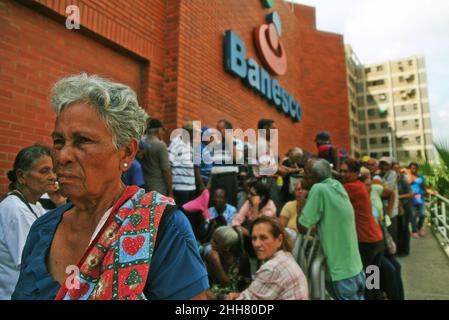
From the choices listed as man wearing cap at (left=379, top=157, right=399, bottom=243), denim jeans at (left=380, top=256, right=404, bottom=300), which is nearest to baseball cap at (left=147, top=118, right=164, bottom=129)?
denim jeans at (left=380, top=256, right=404, bottom=300)

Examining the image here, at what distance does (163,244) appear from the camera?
1.02m

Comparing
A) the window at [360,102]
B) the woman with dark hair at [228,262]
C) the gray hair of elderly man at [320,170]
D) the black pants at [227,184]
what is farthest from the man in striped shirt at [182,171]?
the window at [360,102]

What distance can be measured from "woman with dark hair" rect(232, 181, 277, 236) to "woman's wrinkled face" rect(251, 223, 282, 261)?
133cm

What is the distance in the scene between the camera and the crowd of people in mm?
1023

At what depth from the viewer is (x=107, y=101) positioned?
1132mm

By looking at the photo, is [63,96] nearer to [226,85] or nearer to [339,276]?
[339,276]

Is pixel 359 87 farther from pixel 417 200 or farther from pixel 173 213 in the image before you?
pixel 173 213

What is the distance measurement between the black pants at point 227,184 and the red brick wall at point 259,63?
109cm

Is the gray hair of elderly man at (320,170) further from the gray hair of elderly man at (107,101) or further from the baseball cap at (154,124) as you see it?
the gray hair of elderly man at (107,101)

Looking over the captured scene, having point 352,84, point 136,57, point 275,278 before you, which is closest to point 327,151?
point 275,278

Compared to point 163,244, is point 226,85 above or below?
above

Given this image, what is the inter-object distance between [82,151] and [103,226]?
0.84 feet
